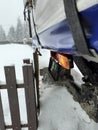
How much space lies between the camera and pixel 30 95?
8.74 feet

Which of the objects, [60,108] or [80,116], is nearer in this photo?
[80,116]

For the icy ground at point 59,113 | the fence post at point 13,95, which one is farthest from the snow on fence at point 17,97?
the icy ground at point 59,113

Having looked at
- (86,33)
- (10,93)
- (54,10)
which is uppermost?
(54,10)

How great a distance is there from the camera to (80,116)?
3.13 m

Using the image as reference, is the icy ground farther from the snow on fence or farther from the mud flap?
the mud flap

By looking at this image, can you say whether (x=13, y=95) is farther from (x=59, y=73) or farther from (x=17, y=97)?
(x=59, y=73)

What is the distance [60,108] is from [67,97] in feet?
1.35

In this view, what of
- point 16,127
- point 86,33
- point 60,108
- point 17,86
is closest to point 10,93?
point 17,86

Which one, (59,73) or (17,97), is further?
(59,73)

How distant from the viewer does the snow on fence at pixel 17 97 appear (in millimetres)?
2553

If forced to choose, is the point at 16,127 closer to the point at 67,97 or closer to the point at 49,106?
the point at 49,106

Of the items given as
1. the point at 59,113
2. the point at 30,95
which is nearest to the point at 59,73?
the point at 59,113

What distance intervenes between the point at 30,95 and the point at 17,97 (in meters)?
0.16

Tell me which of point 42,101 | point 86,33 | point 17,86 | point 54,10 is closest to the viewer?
point 86,33
